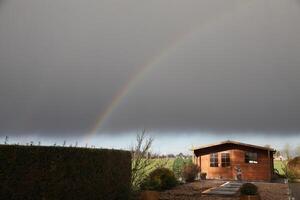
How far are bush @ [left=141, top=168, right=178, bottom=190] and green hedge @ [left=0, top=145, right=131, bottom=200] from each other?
19.7ft

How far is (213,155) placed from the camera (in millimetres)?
36000

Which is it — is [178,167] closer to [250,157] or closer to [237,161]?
[237,161]

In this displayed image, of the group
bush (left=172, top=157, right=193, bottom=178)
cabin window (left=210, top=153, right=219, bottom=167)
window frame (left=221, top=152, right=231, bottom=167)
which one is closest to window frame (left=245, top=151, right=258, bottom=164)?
window frame (left=221, top=152, right=231, bottom=167)

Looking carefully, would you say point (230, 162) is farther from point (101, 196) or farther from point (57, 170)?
point (57, 170)

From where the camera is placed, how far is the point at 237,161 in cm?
3522

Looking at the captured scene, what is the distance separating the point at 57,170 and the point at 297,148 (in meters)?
35.8

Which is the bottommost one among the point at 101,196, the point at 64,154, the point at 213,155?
the point at 101,196

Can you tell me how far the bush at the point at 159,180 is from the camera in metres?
18.8

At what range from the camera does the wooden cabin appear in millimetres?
34750

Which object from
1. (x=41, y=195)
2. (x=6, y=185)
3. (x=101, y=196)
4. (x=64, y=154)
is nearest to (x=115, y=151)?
(x=101, y=196)

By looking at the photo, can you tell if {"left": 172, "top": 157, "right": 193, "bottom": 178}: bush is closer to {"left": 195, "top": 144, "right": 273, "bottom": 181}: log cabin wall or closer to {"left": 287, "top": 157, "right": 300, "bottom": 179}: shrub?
{"left": 195, "top": 144, "right": 273, "bottom": 181}: log cabin wall

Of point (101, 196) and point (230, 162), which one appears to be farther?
point (230, 162)

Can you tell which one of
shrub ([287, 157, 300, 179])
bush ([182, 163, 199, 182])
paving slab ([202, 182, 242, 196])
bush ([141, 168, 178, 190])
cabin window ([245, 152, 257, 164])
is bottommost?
paving slab ([202, 182, 242, 196])

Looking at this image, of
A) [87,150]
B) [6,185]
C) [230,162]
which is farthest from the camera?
[230,162]
